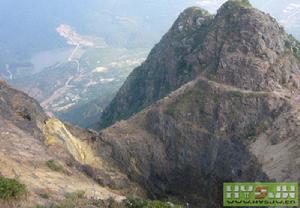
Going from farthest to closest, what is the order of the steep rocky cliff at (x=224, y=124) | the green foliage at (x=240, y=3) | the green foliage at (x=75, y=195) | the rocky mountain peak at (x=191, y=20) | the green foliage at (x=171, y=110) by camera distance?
the rocky mountain peak at (x=191, y=20) < the green foliage at (x=240, y=3) < the green foliage at (x=171, y=110) < the steep rocky cliff at (x=224, y=124) < the green foliage at (x=75, y=195)

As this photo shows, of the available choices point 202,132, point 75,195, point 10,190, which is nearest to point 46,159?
point 75,195

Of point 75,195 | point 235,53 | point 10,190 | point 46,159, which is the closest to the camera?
point 10,190

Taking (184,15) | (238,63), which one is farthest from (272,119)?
(184,15)

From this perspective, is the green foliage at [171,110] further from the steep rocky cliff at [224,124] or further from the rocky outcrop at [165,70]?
the rocky outcrop at [165,70]

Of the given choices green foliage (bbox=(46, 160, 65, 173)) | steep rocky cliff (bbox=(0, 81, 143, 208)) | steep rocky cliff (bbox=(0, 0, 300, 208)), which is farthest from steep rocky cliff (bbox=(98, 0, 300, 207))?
green foliage (bbox=(46, 160, 65, 173))

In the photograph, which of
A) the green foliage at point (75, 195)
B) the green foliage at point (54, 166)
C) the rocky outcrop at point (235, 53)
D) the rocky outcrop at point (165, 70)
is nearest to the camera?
the green foliage at point (75, 195)

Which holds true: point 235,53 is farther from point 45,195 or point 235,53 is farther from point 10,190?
point 10,190

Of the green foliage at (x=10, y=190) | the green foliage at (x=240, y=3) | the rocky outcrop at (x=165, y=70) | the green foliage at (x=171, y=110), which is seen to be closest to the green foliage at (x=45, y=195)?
the green foliage at (x=10, y=190)
